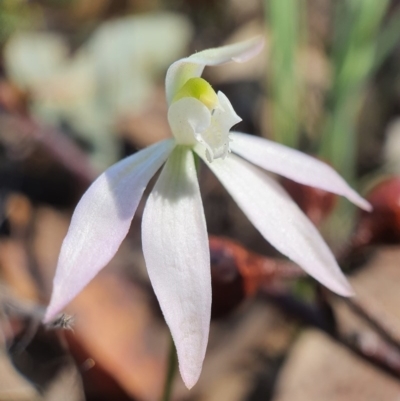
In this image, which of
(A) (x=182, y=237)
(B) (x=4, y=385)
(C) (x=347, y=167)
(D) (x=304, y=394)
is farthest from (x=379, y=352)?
(C) (x=347, y=167)

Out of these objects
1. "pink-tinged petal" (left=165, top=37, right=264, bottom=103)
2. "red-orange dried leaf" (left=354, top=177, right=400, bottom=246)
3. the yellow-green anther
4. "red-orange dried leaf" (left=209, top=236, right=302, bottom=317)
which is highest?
"pink-tinged petal" (left=165, top=37, right=264, bottom=103)

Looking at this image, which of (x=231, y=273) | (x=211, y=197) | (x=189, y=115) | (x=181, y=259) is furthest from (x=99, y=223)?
(x=211, y=197)

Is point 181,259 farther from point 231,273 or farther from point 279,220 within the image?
point 231,273

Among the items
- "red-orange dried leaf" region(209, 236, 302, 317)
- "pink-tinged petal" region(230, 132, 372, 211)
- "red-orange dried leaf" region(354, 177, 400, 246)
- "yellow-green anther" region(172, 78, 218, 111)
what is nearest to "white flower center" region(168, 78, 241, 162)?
"yellow-green anther" region(172, 78, 218, 111)

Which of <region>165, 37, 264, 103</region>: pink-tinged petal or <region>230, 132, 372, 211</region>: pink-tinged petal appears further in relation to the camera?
<region>230, 132, 372, 211</region>: pink-tinged petal

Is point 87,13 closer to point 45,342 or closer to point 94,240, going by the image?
point 45,342

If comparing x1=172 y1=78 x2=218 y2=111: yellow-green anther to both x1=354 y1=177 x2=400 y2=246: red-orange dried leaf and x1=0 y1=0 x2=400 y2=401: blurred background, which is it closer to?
x1=0 y1=0 x2=400 y2=401: blurred background

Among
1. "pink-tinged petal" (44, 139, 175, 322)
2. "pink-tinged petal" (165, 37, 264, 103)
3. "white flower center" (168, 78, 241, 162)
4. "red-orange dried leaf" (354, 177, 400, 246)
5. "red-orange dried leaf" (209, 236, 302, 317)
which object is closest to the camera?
"pink-tinged petal" (44, 139, 175, 322)
